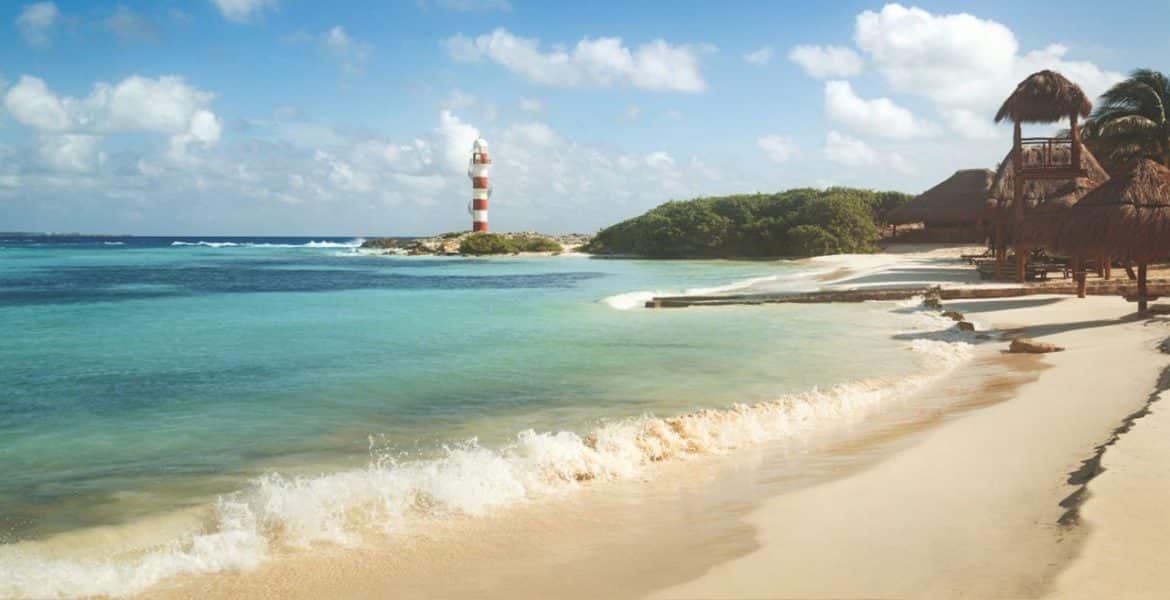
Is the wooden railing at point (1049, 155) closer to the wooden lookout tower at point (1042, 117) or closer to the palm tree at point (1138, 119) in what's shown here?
the wooden lookout tower at point (1042, 117)

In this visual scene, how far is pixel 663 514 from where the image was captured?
16.9ft

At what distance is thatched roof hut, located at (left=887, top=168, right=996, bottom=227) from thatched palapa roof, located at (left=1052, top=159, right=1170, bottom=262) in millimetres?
21858

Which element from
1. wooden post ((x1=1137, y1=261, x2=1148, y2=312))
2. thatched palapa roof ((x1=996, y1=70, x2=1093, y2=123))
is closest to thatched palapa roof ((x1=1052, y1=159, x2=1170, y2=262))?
wooden post ((x1=1137, y1=261, x2=1148, y2=312))

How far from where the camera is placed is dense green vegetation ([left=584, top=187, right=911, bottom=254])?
48.2 m

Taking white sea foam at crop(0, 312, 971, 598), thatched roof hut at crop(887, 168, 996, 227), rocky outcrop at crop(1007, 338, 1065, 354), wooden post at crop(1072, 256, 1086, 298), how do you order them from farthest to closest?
thatched roof hut at crop(887, 168, 996, 227) → wooden post at crop(1072, 256, 1086, 298) → rocky outcrop at crop(1007, 338, 1065, 354) → white sea foam at crop(0, 312, 971, 598)

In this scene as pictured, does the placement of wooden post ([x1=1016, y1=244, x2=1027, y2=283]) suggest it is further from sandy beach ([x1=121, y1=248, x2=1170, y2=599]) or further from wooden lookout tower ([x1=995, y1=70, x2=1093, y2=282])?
sandy beach ([x1=121, y1=248, x2=1170, y2=599])

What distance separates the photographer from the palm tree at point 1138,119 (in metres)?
25.6

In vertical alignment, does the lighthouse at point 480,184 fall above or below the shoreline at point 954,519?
above

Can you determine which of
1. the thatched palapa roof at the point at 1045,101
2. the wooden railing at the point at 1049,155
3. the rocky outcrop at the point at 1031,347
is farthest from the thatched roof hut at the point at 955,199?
the rocky outcrop at the point at 1031,347

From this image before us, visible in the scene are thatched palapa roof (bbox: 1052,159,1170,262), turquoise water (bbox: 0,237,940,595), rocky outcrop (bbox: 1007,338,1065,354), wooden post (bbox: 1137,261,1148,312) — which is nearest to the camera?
turquoise water (bbox: 0,237,940,595)

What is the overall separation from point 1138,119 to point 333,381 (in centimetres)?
2724

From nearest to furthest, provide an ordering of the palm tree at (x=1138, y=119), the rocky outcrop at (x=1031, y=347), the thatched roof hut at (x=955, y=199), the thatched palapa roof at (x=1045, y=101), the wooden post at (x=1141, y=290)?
the rocky outcrop at (x=1031, y=347) < the wooden post at (x=1141, y=290) < the thatched palapa roof at (x=1045, y=101) < the palm tree at (x=1138, y=119) < the thatched roof hut at (x=955, y=199)

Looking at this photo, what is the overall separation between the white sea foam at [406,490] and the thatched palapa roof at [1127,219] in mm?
8418

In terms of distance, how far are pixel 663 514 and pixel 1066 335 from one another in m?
10.3
